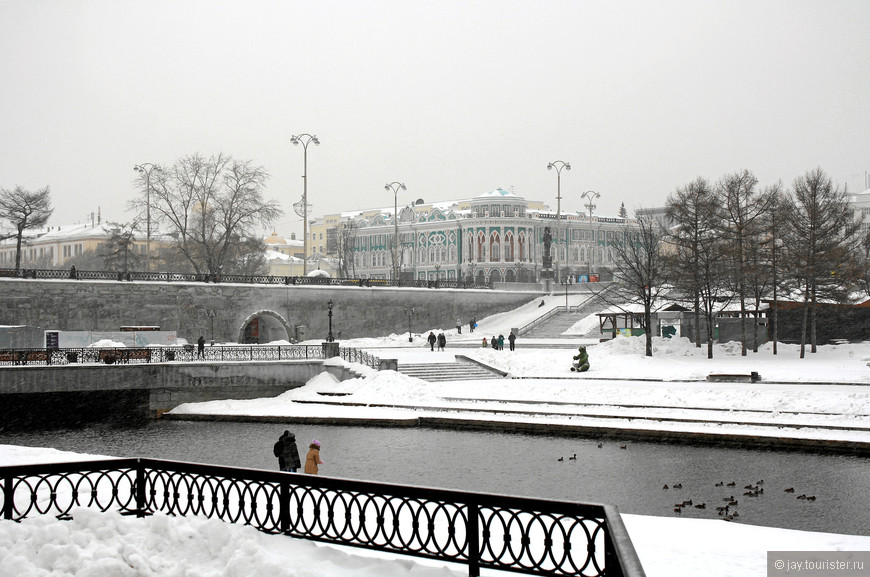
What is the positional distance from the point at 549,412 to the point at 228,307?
93.7ft

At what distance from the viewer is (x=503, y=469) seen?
20094 millimetres

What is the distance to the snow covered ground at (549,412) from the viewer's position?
25.3 feet

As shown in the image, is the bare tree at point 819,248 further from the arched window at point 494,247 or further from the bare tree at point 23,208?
the arched window at point 494,247

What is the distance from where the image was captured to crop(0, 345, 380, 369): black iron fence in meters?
32.4

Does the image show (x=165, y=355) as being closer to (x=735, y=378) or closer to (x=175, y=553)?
(x=735, y=378)

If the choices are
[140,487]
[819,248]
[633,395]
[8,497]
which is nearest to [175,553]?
[140,487]

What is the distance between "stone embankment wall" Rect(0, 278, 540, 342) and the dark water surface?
17422 millimetres

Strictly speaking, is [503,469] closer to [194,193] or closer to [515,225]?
A: [194,193]

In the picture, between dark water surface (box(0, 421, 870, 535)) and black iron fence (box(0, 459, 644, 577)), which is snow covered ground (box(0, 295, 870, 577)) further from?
dark water surface (box(0, 421, 870, 535))

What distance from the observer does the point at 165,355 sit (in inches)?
1406

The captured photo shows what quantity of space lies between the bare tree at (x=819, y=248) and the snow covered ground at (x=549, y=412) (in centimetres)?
260

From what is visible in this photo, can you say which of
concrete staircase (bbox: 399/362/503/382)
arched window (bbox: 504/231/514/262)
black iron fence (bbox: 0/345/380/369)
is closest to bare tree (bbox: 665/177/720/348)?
concrete staircase (bbox: 399/362/503/382)

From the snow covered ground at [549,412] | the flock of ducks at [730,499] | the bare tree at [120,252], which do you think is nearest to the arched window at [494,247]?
the snow covered ground at [549,412]

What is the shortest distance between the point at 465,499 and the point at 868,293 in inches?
2142
